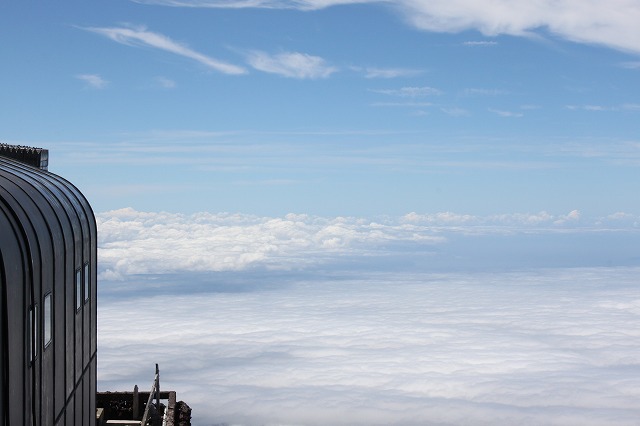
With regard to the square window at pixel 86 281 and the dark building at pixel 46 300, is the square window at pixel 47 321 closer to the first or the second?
the dark building at pixel 46 300

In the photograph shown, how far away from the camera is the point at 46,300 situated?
15.4 m

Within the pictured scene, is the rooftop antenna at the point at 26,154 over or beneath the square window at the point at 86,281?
over

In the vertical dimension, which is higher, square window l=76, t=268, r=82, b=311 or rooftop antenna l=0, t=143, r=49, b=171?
rooftop antenna l=0, t=143, r=49, b=171

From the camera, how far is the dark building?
41.1 ft

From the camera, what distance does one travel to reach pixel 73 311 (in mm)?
19016

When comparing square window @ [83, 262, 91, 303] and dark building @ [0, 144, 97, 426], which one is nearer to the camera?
dark building @ [0, 144, 97, 426]

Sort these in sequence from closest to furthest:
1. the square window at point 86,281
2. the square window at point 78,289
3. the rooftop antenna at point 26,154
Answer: the square window at point 78,289 → the square window at point 86,281 → the rooftop antenna at point 26,154

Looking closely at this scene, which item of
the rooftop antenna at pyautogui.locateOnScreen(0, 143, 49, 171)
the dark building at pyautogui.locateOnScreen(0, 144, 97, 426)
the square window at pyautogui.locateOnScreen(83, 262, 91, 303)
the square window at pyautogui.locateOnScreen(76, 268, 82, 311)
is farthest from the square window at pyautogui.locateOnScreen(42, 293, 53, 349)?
the rooftop antenna at pyautogui.locateOnScreen(0, 143, 49, 171)

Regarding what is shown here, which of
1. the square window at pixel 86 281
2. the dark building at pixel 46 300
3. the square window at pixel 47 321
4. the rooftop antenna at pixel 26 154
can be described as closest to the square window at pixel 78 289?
the dark building at pixel 46 300

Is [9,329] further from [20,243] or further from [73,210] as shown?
[73,210]

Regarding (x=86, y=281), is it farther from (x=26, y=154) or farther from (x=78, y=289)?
(x=26, y=154)

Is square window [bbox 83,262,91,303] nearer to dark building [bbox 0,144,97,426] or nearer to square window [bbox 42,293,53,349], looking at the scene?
dark building [bbox 0,144,97,426]

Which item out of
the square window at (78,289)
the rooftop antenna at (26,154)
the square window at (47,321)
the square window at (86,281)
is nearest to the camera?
the square window at (47,321)

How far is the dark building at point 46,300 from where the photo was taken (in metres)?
12.5
